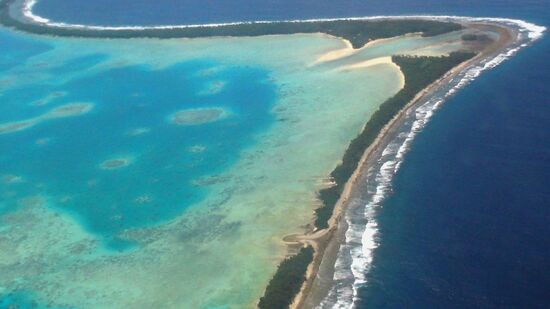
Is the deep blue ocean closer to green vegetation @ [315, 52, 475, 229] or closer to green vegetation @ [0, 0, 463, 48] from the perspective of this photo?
green vegetation @ [315, 52, 475, 229]

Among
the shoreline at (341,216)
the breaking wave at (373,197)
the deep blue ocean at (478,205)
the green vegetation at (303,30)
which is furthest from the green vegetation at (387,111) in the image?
the green vegetation at (303,30)

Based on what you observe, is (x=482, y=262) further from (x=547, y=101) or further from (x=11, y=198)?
(x=11, y=198)

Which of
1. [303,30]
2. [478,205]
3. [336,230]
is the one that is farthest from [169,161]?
[303,30]

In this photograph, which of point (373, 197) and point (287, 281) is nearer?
point (287, 281)

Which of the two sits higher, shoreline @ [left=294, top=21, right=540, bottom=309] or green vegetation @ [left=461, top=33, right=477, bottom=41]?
green vegetation @ [left=461, top=33, right=477, bottom=41]

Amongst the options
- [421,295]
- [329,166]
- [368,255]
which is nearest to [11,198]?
[329,166]

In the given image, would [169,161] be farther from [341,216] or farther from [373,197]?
[373,197]

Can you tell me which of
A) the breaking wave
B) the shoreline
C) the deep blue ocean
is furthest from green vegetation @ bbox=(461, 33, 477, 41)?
the deep blue ocean
